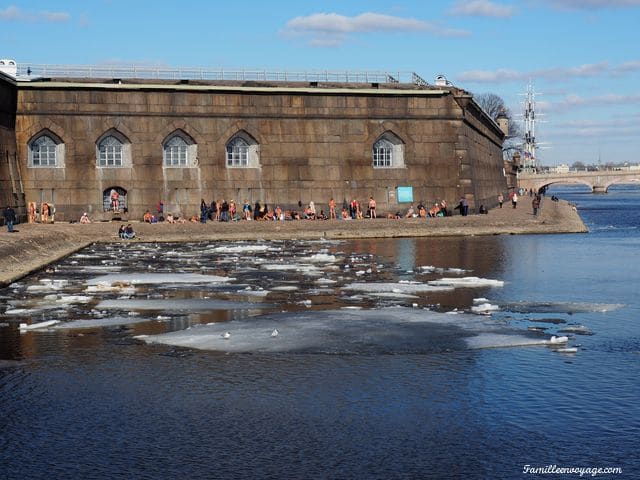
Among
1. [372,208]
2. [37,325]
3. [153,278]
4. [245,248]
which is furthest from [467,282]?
[372,208]

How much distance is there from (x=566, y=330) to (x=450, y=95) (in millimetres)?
41476

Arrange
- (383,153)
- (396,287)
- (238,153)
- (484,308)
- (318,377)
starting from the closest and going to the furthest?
(318,377) < (484,308) < (396,287) < (238,153) < (383,153)

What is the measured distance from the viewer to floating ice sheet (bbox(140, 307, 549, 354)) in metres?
16.9

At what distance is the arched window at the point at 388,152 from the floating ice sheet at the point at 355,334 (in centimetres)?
3775

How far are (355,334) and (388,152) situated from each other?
135 feet

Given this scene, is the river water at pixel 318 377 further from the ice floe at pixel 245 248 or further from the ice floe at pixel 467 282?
the ice floe at pixel 245 248

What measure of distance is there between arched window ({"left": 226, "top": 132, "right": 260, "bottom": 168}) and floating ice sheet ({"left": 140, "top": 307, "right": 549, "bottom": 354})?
3576 cm

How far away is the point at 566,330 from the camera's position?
18562 millimetres

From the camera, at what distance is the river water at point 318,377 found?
1088 centimetres

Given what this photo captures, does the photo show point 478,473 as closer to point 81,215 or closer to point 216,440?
point 216,440

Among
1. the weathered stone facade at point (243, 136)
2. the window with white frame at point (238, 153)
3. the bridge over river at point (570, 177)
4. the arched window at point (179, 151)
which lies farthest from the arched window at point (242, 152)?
the bridge over river at point (570, 177)

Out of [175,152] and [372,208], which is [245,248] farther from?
[372,208]

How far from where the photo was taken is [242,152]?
56.2m

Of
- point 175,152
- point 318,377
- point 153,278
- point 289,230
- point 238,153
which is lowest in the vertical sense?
point 318,377
